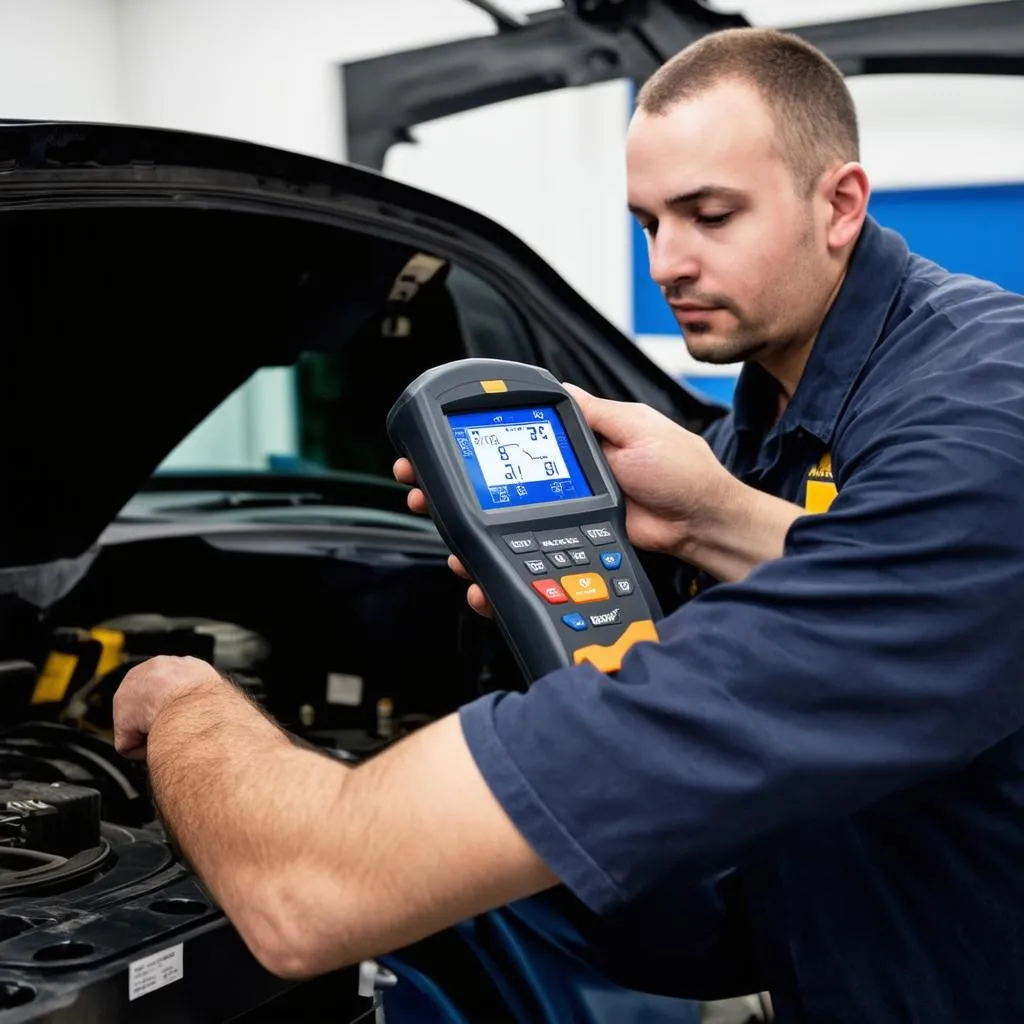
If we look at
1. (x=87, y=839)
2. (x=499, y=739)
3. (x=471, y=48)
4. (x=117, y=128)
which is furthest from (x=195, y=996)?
(x=471, y=48)

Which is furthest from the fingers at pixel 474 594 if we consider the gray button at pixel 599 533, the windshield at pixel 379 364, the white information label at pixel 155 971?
the windshield at pixel 379 364

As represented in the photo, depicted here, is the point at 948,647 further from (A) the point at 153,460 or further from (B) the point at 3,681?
(A) the point at 153,460

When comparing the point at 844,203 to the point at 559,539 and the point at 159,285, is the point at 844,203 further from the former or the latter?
the point at 159,285

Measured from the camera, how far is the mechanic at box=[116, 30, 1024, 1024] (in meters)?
0.76

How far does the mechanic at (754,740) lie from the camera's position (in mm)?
762

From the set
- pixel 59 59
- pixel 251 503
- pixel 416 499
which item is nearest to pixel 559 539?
pixel 416 499

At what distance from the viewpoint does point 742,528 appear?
1.16 meters

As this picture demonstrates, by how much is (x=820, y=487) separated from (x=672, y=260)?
26cm

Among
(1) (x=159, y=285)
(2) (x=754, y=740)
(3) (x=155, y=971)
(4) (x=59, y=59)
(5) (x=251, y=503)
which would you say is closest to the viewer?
(2) (x=754, y=740)

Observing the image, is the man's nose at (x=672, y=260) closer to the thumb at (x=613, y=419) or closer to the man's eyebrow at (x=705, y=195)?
the man's eyebrow at (x=705, y=195)

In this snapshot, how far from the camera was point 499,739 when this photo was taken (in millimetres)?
777

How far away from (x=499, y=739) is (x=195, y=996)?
1.17 feet

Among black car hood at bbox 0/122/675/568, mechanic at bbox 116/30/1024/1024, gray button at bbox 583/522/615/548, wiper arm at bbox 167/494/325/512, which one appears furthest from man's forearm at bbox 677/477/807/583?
wiper arm at bbox 167/494/325/512

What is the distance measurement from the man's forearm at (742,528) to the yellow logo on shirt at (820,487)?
0.06 m
